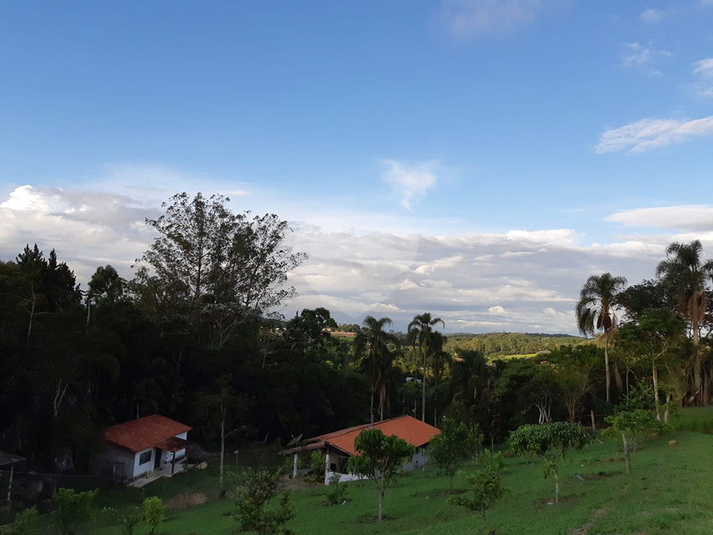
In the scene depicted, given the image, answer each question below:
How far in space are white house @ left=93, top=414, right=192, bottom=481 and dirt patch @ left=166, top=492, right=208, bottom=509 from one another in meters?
4.98

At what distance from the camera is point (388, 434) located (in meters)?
39.3

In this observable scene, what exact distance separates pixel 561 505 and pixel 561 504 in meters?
0.24

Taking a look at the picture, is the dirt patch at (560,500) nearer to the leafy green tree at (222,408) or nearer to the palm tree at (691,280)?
the leafy green tree at (222,408)

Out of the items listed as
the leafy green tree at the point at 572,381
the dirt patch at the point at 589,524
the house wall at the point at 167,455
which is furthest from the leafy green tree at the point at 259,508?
the leafy green tree at the point at 572,381

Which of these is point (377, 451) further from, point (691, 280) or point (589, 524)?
point (691, 280)

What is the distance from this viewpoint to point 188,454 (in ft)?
137

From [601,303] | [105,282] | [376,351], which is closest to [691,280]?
[601,303]

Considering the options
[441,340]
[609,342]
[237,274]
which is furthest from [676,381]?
[237,274]

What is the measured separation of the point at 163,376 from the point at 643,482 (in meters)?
37.1

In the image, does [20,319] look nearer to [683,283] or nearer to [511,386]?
[511,386]

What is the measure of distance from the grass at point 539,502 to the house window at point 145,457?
2.24m

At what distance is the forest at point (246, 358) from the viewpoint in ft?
108

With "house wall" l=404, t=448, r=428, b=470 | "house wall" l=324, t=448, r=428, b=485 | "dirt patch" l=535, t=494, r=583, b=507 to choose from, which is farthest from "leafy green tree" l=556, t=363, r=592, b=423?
"dirt patch" l=535, t=494, r=583, b=507

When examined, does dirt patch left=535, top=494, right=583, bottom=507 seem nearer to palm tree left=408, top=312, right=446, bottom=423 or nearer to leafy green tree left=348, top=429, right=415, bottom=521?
leafy green tree left=348, top=429, right=415, bottom=521
